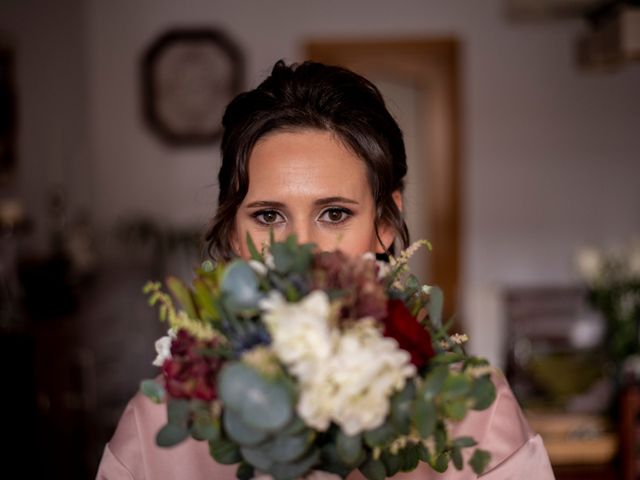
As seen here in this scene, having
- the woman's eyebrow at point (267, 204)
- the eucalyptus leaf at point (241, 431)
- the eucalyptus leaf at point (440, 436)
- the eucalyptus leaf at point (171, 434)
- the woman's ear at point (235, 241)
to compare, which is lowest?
the eucalyptus leaf at point (440, 436)

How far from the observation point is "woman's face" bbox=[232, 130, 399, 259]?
134 cm

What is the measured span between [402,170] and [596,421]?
162cm

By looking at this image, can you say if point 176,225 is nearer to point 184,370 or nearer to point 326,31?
point 326,31

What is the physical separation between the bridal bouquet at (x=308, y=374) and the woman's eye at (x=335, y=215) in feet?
1.47

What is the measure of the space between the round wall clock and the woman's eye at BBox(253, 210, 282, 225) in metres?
4.16

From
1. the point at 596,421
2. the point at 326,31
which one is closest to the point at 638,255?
the point at 596,421

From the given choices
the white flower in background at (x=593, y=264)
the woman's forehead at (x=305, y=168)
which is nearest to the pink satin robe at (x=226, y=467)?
the woman's forehead at (x=305, y=168)

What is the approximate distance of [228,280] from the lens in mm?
833

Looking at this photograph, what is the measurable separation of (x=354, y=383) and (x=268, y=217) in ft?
2.20

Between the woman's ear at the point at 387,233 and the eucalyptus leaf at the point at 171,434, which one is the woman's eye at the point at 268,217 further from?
the eucalyptus leaf at the point at 171,434

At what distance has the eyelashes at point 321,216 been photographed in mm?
1367

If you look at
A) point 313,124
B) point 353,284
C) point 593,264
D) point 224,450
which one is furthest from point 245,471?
point 593,264

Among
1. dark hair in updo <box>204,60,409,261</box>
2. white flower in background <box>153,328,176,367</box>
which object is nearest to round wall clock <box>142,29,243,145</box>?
dark hair in updo <box>204,60,409,261</box>

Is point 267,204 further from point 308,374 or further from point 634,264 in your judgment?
point 634,264
